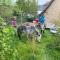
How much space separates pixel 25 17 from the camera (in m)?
21.2

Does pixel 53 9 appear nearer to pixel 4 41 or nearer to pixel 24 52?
pixel 24 52

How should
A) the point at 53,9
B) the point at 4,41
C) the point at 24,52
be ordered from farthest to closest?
the point at 53,9
the point at 24,52
the point at 4,41

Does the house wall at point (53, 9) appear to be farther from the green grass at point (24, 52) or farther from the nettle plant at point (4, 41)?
the nettle plant at point (4, 41)

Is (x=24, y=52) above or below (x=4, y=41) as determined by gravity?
below

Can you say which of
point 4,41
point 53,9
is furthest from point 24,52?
point 53,9

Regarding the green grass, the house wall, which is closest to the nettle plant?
the green grass

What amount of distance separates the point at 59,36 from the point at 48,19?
39.5ft

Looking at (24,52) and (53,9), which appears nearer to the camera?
(24,52)

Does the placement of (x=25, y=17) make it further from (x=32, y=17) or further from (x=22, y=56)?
(x=22, y=56)

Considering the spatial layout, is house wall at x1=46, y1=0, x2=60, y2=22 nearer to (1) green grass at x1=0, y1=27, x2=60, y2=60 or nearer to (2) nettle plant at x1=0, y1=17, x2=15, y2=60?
(1) green grass at x1=0, y1=27, x2=60, y2=60

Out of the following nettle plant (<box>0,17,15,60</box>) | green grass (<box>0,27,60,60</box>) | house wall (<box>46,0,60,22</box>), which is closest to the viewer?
nettle plant (<box>0,17,15,60</box>)

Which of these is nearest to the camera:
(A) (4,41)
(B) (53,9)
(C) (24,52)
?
(A) (4,41)

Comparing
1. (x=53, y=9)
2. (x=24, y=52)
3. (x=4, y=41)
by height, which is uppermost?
(x=4, y=41)

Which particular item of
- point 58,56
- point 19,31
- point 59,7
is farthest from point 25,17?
point 58,56
